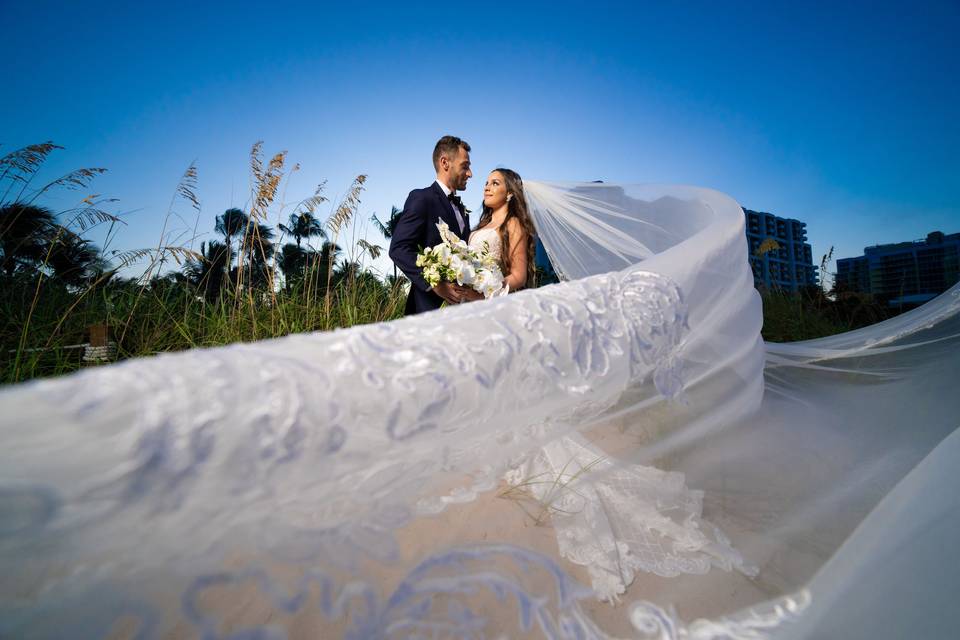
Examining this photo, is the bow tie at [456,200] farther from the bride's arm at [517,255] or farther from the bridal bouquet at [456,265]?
the bridal bouquet at [456,265]

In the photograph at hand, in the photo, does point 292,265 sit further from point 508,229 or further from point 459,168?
point 508,229

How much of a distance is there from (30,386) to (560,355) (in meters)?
0.98

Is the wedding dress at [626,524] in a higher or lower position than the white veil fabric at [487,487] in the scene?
lower

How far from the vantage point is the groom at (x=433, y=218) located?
10.5 feet

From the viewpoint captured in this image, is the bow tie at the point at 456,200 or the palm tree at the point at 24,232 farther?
the bow tie at the point at 456,200

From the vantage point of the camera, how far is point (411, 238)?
10.8 feet

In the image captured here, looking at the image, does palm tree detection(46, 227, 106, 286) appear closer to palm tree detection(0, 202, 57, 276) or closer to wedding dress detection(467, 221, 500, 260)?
palm tree detection(0, 202, 57, 276)

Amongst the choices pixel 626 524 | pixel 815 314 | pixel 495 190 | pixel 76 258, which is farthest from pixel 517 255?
pixel 815 314

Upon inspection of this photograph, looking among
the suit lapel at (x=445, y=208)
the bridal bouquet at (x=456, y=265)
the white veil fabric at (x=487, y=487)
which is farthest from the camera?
the suit lapel at (x=445, y=208)

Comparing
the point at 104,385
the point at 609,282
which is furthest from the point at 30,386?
the point at 609,282

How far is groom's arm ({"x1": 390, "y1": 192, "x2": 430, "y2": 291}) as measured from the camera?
321cm

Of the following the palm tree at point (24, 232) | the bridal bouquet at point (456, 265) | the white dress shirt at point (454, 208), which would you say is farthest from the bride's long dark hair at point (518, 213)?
the palm tree at point (24, 232)

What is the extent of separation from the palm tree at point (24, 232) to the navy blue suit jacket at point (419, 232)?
265cm

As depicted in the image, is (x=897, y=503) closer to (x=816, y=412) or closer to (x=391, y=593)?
(x=816, y=412)
